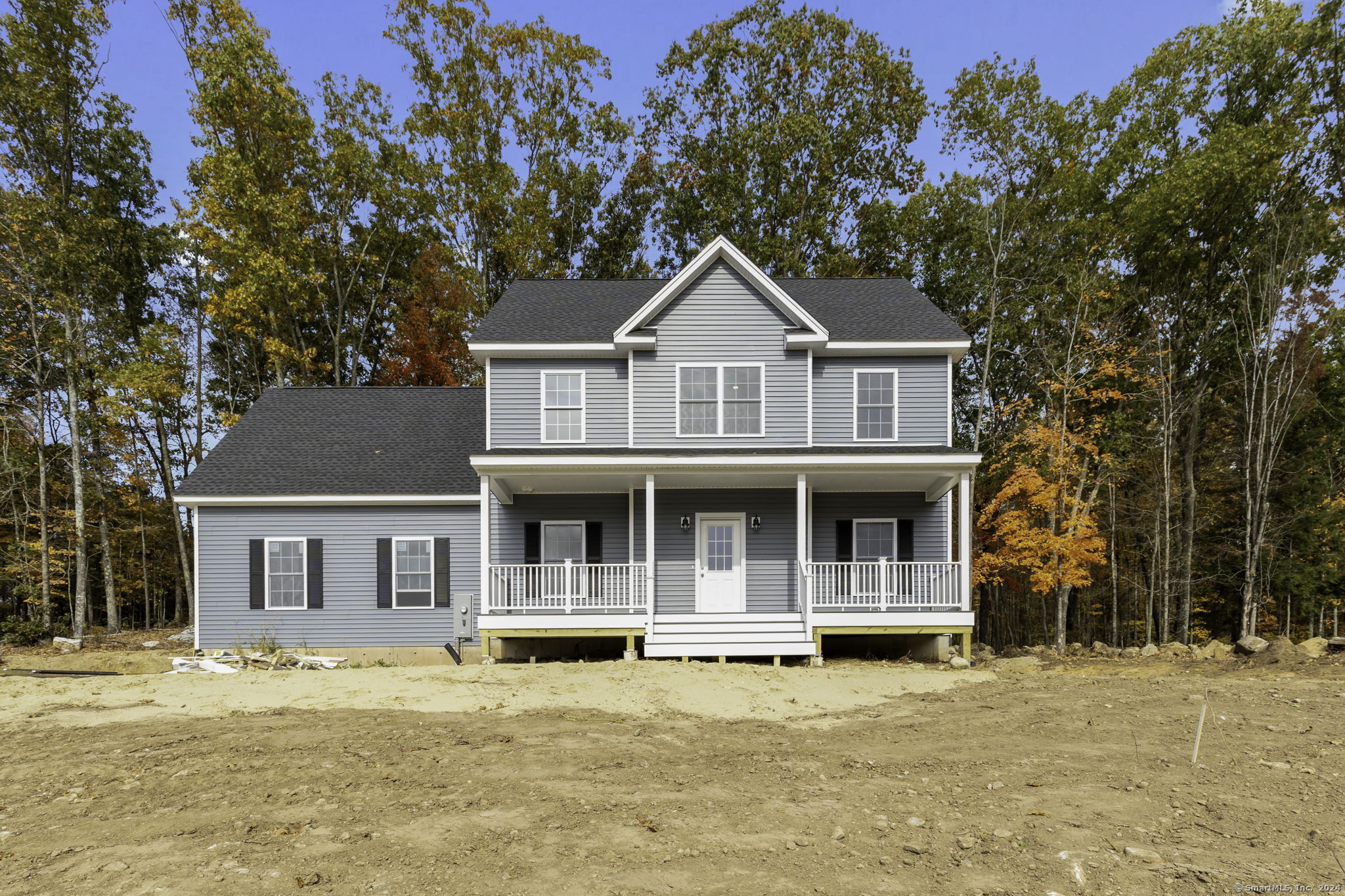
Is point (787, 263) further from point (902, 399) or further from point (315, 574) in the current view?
point (315, 574)

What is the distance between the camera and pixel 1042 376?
20.6 metres

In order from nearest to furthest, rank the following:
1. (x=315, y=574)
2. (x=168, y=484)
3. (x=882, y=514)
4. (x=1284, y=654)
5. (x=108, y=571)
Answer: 1. (x=1284, y=654)
2. (x=315, y=574)
3. (x=882, y=514)
4. (x=108, y=571)
5. (x=168, y=484)

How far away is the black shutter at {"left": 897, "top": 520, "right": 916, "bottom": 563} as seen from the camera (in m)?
15.2

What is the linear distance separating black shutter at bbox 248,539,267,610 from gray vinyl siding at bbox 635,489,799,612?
811cm

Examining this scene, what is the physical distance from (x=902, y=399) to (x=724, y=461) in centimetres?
466

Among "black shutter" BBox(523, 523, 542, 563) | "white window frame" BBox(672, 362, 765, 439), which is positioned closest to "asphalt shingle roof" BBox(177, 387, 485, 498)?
"black shutter" BBox(523, 523, 542, 563)

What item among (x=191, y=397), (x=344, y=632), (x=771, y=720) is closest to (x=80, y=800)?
(x=771, y=720)

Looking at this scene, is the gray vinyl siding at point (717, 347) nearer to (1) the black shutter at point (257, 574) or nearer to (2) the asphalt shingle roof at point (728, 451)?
(2) the asphalt shingle roof at point (728, 451)

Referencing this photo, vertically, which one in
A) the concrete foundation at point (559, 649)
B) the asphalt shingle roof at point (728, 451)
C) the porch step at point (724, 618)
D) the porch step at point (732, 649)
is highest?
the asphalt shingle roof at point (728, 451)

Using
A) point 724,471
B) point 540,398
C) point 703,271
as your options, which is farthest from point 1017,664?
point 540,398

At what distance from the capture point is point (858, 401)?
597 inches

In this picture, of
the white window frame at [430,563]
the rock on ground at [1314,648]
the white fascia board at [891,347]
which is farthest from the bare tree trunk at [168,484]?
the rock on ground at [1314,648]

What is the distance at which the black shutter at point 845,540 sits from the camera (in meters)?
15.3

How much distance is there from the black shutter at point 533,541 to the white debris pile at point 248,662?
433cm
